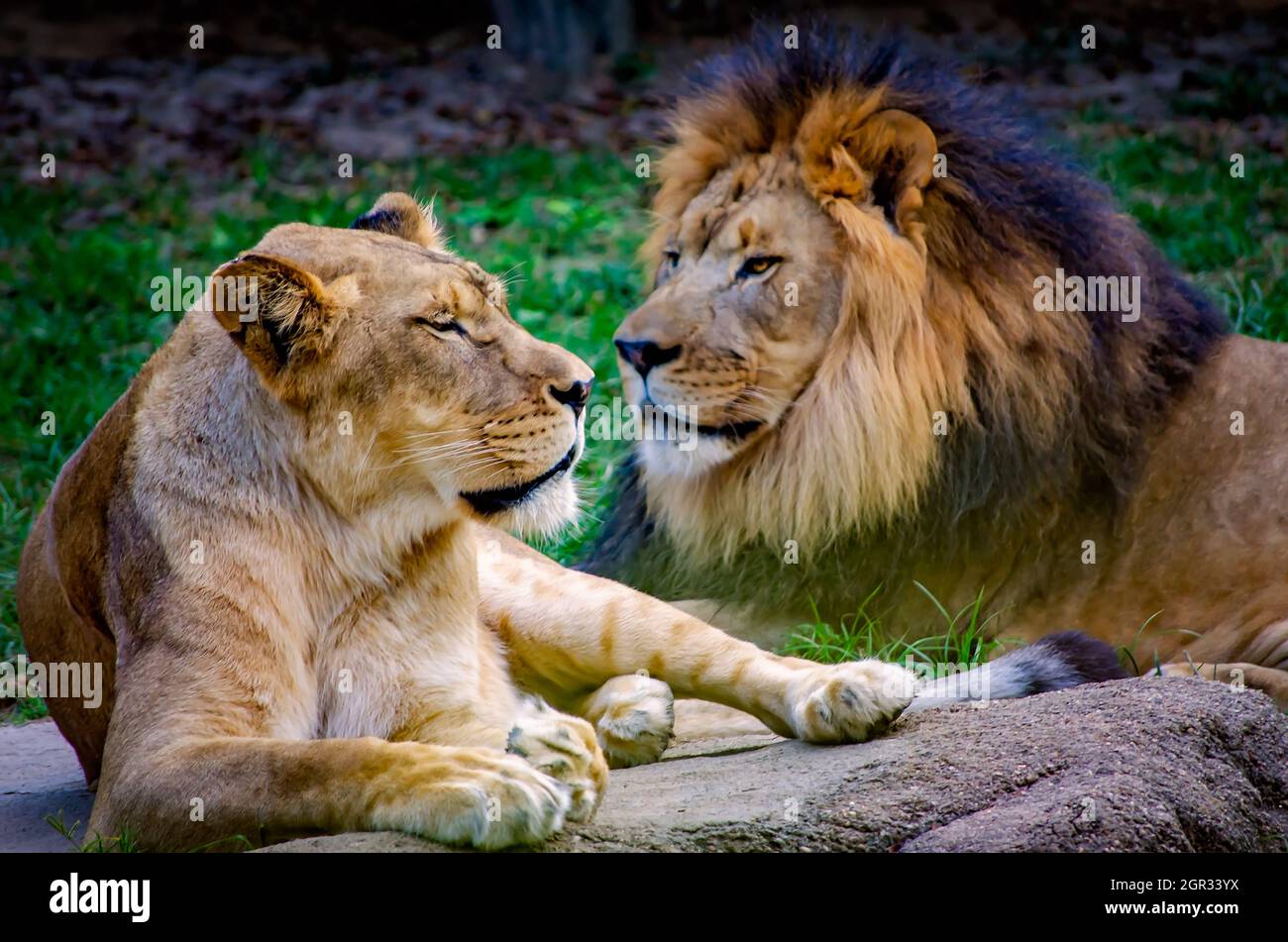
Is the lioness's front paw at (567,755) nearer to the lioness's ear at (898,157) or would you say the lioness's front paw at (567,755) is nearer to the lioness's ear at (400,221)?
the lioness's ear at (400,221)

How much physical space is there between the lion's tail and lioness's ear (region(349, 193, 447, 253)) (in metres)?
1.64

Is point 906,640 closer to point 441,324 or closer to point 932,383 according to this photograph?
point 932,383

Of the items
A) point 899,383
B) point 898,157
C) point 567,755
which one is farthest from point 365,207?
point 567,755

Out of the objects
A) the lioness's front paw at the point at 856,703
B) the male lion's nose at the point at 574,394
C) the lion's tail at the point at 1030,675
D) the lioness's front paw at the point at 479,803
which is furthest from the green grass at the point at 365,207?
the lioness's front paw at the point at 479,803

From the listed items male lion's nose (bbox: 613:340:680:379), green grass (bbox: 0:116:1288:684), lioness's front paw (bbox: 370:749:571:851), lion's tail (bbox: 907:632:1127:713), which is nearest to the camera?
lioness's front paw (bbox: 370:749:571:851)

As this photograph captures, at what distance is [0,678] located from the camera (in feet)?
18.0

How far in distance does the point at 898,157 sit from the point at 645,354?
0.97m

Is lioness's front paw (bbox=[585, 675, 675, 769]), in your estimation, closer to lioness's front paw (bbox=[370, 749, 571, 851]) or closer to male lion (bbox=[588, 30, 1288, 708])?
lioness's front paw (bbox=[370, 749, 571, 851])

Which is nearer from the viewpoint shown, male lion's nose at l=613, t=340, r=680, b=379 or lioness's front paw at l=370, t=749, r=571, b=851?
lioness's front paw at l=370, t=749, r=571, b=851

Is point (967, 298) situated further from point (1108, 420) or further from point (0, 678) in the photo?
point (0, 678)

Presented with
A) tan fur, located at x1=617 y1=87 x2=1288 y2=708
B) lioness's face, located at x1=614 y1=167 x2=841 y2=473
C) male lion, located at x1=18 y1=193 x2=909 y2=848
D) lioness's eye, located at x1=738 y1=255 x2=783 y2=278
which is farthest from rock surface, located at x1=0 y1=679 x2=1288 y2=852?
lioness's eye, located at x1=738 y1=255 x2=783 y2=278

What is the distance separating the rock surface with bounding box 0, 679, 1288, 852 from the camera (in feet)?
10.0

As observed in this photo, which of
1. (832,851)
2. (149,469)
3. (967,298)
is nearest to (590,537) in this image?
(967,298)

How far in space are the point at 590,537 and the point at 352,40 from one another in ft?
31.5
